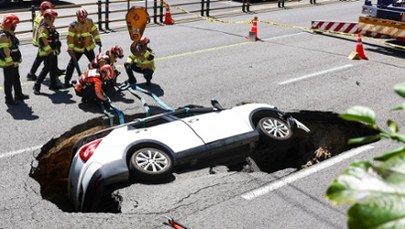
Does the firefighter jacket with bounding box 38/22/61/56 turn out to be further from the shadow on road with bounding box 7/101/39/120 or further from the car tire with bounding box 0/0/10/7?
the car tire with bounding box 0/0/10/7

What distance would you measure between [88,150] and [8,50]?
3969 mm

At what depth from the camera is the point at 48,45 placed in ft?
36.2

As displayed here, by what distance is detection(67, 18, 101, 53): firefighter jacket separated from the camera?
37.7 ft

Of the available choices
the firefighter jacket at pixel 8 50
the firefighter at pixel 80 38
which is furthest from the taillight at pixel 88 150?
the firefighter at pixel 80 38

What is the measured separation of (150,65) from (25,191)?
17.8 feet

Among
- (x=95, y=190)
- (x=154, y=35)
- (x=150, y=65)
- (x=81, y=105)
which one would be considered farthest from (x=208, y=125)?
(x=154, y=35)

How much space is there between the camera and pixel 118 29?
18219mm

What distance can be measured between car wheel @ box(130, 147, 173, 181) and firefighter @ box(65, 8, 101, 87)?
525 centimetres

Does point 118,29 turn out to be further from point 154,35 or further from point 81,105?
point 81,105

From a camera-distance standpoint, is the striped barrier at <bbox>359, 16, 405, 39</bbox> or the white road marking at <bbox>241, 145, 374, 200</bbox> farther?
the striped barrier at <bbox>359, 16, 405, 39</bbox>

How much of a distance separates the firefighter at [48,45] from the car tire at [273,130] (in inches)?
196

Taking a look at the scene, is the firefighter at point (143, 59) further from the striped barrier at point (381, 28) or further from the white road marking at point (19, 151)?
the striped barrier at point (381, 28)

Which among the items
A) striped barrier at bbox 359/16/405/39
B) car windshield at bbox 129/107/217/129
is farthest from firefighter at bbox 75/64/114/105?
striped barrier at bbox 359/16/405/39

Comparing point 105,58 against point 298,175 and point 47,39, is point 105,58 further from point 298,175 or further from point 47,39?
point 298,175
